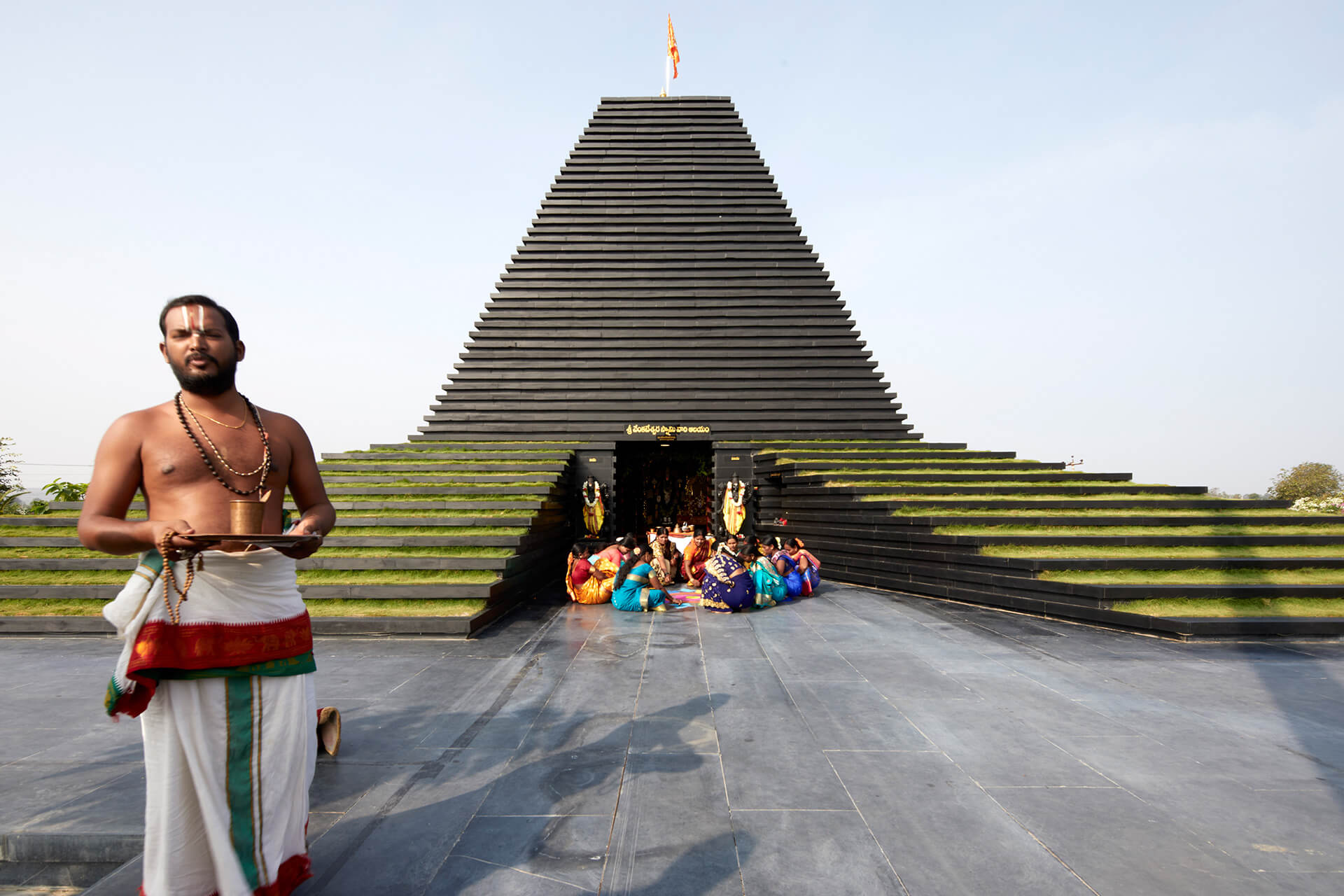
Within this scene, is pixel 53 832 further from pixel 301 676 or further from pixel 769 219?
pixel 769 219

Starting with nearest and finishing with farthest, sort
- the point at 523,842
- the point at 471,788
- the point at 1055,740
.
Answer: the point at 523,842
the point at 471,788
the point at 1055,740

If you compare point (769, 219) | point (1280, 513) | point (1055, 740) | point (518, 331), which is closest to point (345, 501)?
point (518, 331)

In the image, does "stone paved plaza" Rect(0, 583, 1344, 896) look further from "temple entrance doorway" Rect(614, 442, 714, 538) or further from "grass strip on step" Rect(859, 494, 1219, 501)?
"temple entrance doorway" Rect(614, 442, 714, 538)

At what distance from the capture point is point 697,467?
1927 cm

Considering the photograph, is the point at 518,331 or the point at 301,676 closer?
the point at 301,676

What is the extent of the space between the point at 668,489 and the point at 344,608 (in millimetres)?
12468

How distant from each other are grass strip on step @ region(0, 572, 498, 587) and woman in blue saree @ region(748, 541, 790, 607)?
3.68 m

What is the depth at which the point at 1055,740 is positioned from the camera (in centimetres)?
398

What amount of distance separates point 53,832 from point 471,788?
6.33ft

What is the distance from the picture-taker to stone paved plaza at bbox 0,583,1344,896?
261 cm

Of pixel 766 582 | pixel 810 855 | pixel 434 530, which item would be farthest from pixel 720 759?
pixel 434 530

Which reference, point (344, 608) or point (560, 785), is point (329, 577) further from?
point (560, 785)

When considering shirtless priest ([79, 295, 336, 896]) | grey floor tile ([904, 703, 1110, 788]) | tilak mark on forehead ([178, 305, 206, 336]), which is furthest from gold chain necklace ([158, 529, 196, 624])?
grey floor tile ([904, 703, 1110, 788])

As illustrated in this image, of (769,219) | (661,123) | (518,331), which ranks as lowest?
(518,331)
